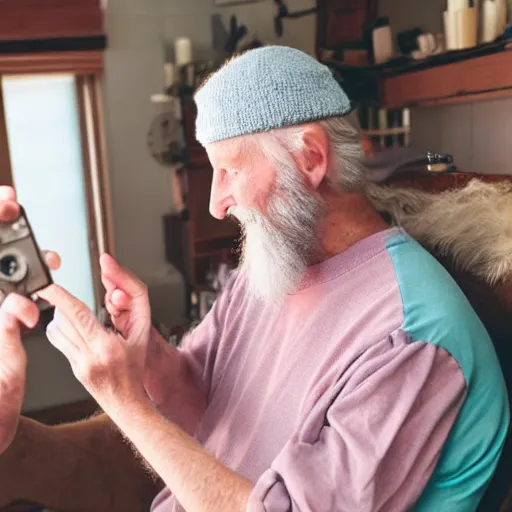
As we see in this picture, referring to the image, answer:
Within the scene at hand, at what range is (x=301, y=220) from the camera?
2.65 ft

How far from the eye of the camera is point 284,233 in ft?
2.68

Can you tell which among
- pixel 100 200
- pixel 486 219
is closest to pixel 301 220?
pixel 486 219

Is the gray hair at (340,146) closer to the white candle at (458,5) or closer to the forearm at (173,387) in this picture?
the forearm at (173,387)

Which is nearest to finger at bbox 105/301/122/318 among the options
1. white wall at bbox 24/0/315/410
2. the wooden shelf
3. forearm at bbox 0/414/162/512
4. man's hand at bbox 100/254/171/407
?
man's hand at bbox 100/254/171/407

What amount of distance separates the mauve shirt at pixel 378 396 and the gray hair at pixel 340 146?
9cm

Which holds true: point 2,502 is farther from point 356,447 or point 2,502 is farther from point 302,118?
point 302,118

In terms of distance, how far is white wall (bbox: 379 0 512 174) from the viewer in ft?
4.27

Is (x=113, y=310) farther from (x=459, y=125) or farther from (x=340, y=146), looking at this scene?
(x=459, y=125)

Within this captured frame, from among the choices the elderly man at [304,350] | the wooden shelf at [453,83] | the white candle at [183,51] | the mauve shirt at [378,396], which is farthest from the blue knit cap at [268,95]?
the white candle at [183,51]

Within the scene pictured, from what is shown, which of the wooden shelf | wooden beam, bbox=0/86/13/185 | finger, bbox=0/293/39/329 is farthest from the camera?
wooden beam, bbox=0/86/13/185

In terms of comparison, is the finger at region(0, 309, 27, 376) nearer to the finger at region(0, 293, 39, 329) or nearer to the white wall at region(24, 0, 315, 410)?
the finger at region(0, 293, 39, 329)

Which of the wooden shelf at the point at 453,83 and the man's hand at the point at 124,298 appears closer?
the man's hand at the point at 124,298

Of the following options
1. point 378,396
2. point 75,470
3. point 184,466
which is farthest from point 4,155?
point 378,396

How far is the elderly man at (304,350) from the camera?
0.66 metres
